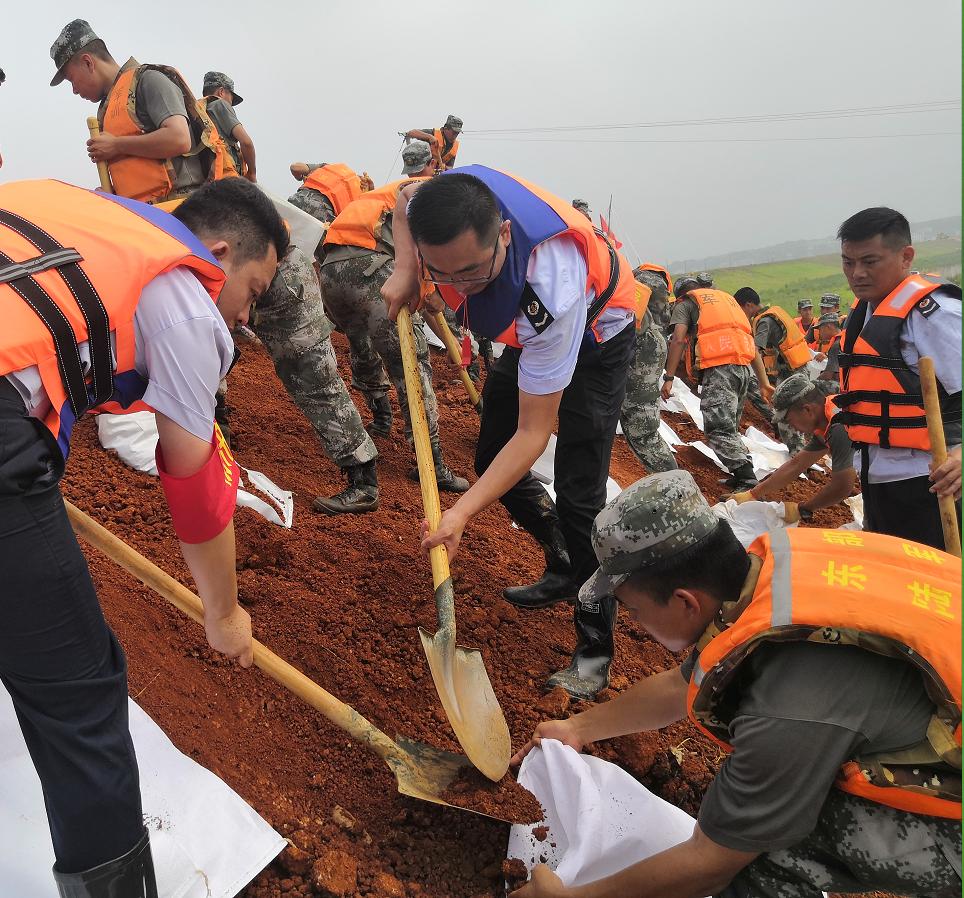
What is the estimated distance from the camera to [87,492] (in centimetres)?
311

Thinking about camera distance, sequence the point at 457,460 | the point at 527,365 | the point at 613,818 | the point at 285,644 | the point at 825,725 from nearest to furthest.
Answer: the point at 825,725
the point at 613,818
the point at 527,365
the point at 285,644
the point at 457,460

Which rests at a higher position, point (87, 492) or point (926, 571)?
point (926, 571)

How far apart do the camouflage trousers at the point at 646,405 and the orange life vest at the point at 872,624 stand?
3.82 m

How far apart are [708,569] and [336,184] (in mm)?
5416

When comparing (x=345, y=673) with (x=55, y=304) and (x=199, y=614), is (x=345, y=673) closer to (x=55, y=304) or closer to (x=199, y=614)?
(x=199, y=614)

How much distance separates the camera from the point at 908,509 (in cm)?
300

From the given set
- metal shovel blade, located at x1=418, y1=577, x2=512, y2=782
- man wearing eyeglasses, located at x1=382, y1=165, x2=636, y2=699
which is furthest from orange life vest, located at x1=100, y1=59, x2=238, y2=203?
metal shovel blade, located at x1=418, y1=577, x2=512, y2=782

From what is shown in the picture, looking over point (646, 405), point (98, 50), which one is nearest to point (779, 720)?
point (98, 50)

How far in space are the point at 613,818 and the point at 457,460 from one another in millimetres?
3285

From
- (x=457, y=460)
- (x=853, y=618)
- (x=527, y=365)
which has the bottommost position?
(x=457, y=460)

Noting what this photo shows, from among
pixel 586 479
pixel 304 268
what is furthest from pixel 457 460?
pixel 586 479

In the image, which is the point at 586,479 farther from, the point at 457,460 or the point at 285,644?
the point at 457,460

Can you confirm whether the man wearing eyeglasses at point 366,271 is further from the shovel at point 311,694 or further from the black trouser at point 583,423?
the shovel at point 311,694

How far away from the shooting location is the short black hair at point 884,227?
118 inches
